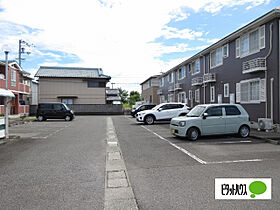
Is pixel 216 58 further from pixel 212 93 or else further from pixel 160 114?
pixel 160 114

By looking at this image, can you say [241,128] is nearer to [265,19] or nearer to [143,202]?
[265,19]

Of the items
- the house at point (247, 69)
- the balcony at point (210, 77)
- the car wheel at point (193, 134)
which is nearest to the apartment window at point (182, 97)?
the house at point (247, 69)

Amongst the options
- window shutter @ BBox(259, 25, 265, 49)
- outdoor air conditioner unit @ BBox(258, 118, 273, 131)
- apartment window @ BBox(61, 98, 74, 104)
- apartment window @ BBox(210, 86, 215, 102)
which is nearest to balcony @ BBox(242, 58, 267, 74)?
window shutter @ BBox(259, 25, 265, 49)

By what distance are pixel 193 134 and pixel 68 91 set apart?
29775 millimetres

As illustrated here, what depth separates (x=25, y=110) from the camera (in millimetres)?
29281

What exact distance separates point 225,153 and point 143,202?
449cm

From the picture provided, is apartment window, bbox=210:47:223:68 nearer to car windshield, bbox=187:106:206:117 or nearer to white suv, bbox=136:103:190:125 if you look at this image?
white suv, bbox=136:103:190:125

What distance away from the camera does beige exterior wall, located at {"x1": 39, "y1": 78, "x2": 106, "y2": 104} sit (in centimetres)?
3562

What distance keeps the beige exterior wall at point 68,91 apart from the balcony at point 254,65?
26010mm

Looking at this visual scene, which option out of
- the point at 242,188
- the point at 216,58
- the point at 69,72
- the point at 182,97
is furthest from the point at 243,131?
the point at 69,72

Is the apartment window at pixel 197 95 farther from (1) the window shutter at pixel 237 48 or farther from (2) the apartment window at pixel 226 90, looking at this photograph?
(1) the window shutter at pixel 237 48

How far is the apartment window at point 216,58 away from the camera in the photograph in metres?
18.6

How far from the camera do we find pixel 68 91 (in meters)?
36.1

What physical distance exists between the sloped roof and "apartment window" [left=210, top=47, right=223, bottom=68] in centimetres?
2051
